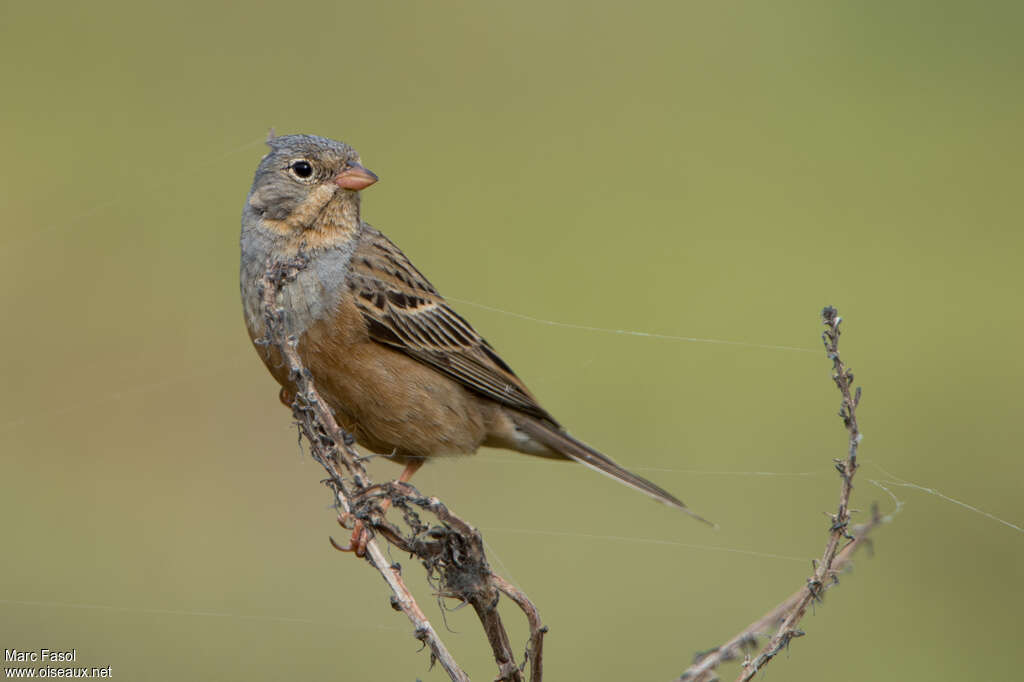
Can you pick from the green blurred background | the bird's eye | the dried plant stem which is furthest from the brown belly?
the green blurred background

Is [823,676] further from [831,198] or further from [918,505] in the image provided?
[831,198]

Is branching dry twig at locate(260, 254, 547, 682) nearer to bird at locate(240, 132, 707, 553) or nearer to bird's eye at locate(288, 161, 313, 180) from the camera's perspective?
bird at locate(240, 132, 707, 553)

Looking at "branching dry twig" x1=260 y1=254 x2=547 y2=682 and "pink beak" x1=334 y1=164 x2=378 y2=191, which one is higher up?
"pink beak" x1=334 y1=164 x2=378 y2=191

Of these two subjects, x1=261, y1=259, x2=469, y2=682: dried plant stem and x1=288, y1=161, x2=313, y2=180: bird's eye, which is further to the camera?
x1=288, y1=161, x2=313, y2=180: bird's eye

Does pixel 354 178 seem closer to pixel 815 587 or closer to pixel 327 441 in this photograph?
pixel 327 441

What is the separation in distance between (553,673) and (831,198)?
261 inches

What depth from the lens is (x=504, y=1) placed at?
48.3ft

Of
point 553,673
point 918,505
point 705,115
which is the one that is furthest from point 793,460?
point 705,115

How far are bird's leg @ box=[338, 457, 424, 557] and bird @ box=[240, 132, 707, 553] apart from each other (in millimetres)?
20

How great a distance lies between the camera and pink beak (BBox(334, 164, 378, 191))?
4.64 m

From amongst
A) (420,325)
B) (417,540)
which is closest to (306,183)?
(420,325)

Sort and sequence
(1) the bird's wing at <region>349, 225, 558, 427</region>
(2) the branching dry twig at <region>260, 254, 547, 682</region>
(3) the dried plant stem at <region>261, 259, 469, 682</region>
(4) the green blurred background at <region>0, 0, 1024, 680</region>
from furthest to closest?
(4) the green blurred background at <region>0, 0, 1024, 680</region> < (1) the bird's wing at <region>349, 225, 558, 427</region> < (3) the dried plant stem at <region>261, 259, 469, 682</region> < (2) the branching dry twig at <region>260, 254, 547, 682</region>

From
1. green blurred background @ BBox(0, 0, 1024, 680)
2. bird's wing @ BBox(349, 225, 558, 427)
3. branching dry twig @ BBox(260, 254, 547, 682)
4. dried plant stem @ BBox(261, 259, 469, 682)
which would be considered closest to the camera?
branching dry twig @ BBox(260, 254, 547, 682)

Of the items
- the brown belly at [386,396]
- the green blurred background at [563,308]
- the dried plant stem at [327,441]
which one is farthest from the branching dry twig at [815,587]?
the green blurred background at [563,308]
